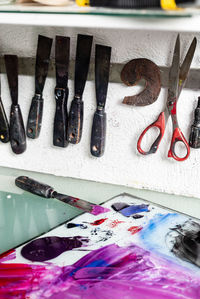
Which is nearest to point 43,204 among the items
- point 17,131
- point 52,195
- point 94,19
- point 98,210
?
point 52,195

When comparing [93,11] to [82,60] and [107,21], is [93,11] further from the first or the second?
[82,60]

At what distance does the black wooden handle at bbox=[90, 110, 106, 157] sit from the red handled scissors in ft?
0.32

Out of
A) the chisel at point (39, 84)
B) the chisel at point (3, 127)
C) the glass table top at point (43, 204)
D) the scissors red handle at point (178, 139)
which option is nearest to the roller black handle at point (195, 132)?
the scissors red handle at point (178, 139)

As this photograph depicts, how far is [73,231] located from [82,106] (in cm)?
35

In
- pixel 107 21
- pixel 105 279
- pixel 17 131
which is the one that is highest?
pixel 107 21

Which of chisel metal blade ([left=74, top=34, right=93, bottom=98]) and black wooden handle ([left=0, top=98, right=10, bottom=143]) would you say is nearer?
chisel metal blade ([left=74, top=34, right=93, bottom=98])

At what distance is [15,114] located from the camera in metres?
1.01

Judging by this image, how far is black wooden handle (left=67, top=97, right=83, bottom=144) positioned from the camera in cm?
96

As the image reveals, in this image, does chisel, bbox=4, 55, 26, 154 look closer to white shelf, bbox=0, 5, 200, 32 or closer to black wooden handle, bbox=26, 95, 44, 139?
black wooden handle, bbox=26, 95, 44, 139

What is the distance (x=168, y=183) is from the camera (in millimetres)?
967

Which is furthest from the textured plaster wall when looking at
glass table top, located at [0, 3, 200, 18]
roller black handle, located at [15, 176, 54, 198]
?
glass table top, located at [0, 3, 200, 18]

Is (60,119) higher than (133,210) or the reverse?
higher

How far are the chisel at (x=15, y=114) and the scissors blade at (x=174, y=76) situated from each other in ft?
1.34

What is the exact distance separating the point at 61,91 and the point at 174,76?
292 mm
